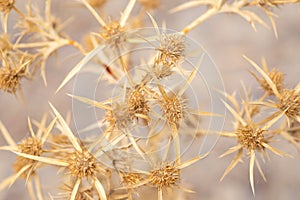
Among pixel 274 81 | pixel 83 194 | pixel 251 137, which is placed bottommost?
pixel 83 194

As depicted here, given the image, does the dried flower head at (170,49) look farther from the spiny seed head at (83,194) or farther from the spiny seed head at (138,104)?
the spiny seed head at (83,194)

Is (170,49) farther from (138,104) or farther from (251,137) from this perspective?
(251,137)

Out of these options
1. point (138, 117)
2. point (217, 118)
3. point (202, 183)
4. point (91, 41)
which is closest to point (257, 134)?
point (217, 118)

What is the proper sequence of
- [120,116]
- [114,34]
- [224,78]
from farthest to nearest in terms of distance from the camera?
[224,78] < [114,34] < [120,116]

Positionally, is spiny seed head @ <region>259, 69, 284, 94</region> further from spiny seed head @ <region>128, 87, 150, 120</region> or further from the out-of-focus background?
the out-of-focus background

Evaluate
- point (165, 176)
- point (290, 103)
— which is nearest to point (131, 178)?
point (165, 176)

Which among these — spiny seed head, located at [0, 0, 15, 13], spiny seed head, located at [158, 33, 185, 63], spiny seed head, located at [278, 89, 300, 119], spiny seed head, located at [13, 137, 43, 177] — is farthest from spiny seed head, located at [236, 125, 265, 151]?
spiny seed head, located at [0, 0, 15, 13]
